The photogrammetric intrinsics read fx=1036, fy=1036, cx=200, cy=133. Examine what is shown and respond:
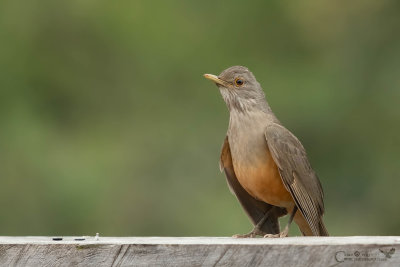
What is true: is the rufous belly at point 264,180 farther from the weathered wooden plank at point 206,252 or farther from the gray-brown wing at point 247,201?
the weathered wooden plank at point 206,252

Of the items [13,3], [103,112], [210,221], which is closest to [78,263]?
[210,221]

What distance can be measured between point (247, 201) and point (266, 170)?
17.4 inches

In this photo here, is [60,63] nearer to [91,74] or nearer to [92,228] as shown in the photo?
[91,74]

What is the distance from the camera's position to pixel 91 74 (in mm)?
13852

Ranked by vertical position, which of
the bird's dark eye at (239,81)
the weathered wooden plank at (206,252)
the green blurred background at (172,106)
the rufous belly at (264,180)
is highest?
the bird's dark eye at (239,81)

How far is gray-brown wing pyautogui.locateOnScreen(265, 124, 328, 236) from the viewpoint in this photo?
20.5 feet

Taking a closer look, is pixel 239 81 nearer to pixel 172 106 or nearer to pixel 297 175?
pixel 297 175

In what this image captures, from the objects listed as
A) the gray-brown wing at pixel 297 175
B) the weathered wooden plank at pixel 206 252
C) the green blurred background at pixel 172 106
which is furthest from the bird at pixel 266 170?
the green blurred background at pixel 172 106

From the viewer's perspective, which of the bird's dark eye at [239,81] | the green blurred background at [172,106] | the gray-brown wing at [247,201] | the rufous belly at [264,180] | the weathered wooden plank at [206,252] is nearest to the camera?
the weathered wooden plank at [206,252]

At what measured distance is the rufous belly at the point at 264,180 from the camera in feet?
20.9

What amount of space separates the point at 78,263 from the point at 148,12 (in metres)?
9.22

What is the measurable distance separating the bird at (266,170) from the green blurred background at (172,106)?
14.7ft

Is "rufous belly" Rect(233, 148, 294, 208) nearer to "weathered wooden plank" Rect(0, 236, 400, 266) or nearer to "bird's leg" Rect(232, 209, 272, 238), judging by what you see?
"bird's leg" Rect(232, 209, 272, 238)

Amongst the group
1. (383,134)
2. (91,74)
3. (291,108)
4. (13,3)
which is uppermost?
(13,3)
